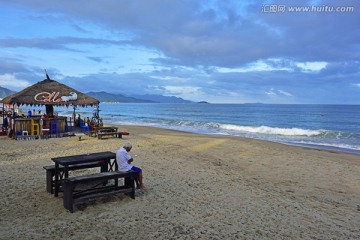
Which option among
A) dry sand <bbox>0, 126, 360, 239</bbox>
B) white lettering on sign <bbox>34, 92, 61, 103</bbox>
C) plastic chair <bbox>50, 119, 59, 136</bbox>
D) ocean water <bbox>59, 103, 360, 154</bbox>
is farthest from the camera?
ocean water <bbox>59, 103, 360, 154</bbox>

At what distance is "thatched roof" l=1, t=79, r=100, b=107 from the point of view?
1625cm

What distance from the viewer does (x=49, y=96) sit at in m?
16.9

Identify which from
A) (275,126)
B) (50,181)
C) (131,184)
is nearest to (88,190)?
(131,184)

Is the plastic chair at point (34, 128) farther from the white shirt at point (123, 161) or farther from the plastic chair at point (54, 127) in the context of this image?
the white shirt at point (123, 161)

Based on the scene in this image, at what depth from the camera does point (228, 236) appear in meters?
4.79

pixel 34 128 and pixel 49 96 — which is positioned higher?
pixel 49 96

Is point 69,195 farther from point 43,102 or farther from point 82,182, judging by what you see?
point 43,102

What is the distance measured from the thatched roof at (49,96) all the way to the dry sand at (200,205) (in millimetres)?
5977

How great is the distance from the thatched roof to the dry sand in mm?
5977

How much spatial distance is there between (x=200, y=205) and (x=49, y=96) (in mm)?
13603

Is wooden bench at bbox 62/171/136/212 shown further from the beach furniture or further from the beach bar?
the beach bar

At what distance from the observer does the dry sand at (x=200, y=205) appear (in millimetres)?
4953

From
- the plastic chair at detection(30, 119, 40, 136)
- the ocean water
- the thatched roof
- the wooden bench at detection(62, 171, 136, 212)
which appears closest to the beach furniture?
the wooden bench at detection(62, 171, 136, 212)

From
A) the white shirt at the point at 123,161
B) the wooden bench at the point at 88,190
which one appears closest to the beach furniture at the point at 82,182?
the wooden bench at the point at 88,190
